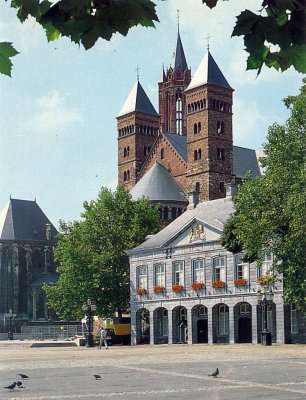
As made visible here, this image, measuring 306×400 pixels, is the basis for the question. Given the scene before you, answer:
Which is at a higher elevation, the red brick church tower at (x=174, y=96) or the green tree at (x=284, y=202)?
the red brick church tower at (x=174, y=96)

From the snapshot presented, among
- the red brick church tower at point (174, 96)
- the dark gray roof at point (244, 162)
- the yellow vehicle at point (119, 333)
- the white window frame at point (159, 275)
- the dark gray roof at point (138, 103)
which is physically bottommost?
the yellow vehicle at point (119, 333)

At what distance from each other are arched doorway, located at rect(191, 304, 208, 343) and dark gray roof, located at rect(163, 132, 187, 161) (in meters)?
37.7

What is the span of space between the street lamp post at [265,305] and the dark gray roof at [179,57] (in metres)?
85.8

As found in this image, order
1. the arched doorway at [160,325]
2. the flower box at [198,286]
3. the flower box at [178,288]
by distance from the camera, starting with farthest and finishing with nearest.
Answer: the arched doorway at [160,325], the flower box at [178,288], the flower box at [198,286]

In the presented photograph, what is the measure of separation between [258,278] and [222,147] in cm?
4153

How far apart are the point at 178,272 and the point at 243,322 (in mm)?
7075

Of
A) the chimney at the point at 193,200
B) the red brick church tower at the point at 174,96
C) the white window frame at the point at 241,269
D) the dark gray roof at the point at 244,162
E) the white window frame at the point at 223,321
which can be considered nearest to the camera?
the white window frame at the point at 241,269

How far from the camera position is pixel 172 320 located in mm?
59094

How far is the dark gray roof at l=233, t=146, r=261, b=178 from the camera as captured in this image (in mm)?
94438

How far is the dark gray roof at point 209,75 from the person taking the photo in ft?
306

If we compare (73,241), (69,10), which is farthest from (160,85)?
(69,10)

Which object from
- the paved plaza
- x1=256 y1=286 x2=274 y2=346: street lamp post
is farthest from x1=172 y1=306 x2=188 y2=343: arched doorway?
the paved plaza

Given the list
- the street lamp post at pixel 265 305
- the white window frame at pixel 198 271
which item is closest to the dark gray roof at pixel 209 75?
the white window frame at pixel 198 271

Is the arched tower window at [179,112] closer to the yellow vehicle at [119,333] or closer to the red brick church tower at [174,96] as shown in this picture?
the red brick church tower at [174,96]
